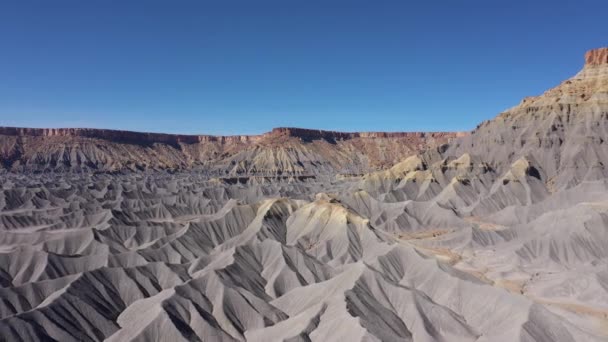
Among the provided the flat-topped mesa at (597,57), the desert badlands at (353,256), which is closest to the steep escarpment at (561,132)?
the flat-topped mesa at (597,57)

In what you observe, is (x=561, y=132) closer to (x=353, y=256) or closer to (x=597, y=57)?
(x=597, y=57)

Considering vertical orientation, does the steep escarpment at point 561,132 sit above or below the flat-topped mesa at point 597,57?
below

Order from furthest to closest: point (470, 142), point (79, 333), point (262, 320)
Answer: point (470, 142) < point (262, 320) < point (79, 333)

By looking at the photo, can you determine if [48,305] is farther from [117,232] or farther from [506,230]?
[506,230]

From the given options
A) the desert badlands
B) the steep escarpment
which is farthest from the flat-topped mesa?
the desert badlands

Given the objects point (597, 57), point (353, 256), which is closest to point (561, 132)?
point (597, 57)

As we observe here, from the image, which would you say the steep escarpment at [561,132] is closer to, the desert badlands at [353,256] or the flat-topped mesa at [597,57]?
the flat-topped mesa at [597,57]


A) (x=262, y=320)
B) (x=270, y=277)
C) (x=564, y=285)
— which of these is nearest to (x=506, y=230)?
(x=564, y=285)

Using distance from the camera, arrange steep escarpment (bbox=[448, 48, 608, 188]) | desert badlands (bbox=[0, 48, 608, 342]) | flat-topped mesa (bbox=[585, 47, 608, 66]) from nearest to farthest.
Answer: desert badlands (bbox=[0, 48, 608, 342]) → steep escarpment (bbox=[448, 48, 608, 188]) → flat-topped mesa (bbox=[585, 47, 608, 66])

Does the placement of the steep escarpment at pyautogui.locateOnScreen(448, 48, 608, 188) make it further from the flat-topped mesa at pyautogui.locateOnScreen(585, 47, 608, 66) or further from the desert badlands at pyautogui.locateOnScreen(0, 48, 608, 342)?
the desert badlands at pyautogui.locateOnScreen(0, 48, 608, 342)
